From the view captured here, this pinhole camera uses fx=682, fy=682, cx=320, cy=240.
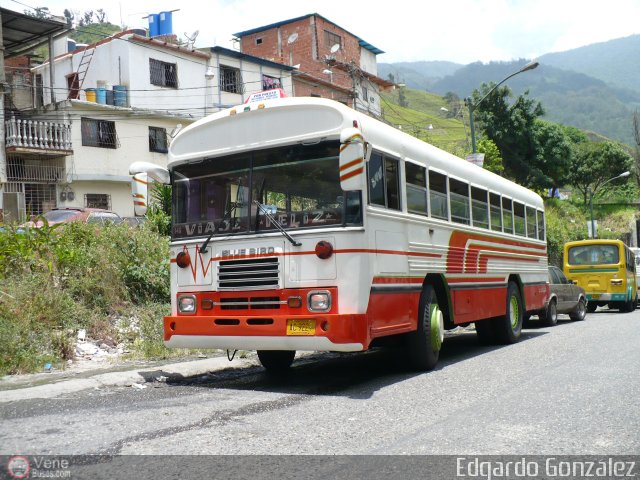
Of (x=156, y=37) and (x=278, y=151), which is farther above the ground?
(x=156, y=37)

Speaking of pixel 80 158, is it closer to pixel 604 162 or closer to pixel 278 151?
pixel 278 151

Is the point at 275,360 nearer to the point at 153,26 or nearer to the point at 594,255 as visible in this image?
the point at 594,255

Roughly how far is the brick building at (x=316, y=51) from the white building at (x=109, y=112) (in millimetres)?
7393

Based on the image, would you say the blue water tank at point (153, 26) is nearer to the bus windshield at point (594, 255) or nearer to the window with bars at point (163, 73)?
the window with bars at point (163, 73)

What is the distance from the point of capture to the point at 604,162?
202 feet

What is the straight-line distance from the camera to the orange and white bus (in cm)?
721

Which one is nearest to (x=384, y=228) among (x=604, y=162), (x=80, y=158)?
(x=80, y=158)

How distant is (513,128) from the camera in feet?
154

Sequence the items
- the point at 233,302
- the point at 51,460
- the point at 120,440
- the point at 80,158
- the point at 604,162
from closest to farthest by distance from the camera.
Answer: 1. the point at 51,460
2. the point at 120,440
3. the point at 233,302
4. the point at 80,158
5. the point at 604,162

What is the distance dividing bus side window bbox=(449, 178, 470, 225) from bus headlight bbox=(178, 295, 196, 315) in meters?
4.08

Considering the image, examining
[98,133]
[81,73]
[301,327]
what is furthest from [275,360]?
[81,73]

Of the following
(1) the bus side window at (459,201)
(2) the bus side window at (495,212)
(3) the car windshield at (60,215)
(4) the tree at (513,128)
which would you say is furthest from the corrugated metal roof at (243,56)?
(1) the bus side window at (459,201)

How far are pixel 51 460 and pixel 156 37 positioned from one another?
34454mm

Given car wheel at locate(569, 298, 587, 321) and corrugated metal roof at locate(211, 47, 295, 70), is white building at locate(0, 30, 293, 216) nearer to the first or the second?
corrugated metal roof at locate(211, 47, 295, 70)
